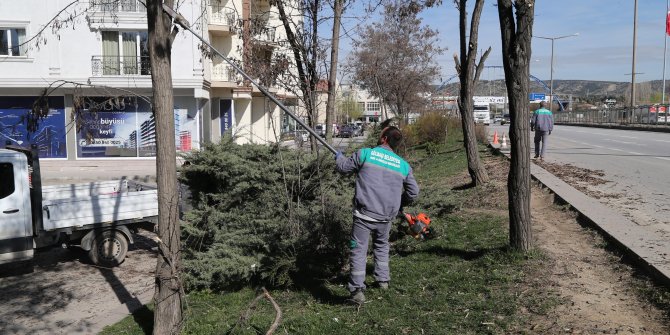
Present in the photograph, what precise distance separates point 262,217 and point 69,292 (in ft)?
9.51

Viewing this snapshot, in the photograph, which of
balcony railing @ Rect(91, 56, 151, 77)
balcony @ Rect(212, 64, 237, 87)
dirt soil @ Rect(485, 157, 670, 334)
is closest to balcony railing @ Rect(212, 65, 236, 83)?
balcony @ Rect(212, 64, 237, 87)

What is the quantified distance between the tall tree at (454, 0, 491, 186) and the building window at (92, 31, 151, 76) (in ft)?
62.4

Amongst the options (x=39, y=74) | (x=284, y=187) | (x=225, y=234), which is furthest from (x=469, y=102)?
(x=39, y=74)

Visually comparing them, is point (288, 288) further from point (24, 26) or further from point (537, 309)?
point (24, 26)

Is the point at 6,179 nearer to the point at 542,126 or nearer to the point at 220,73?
the point at 542,126

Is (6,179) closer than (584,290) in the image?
No

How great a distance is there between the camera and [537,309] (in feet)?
15.1

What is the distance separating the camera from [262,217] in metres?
7.06

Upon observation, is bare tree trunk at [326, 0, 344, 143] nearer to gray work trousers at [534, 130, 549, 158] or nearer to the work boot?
the work boot

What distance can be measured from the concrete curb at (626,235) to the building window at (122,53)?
896 inches

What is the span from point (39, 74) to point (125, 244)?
21407mm

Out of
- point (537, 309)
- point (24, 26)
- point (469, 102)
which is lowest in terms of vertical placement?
point (537, 309)

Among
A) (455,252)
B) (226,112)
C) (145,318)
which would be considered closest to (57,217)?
(145,318)

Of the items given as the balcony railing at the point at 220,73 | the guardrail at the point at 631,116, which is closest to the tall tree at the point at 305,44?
the balcony railing at the point at 220,73
